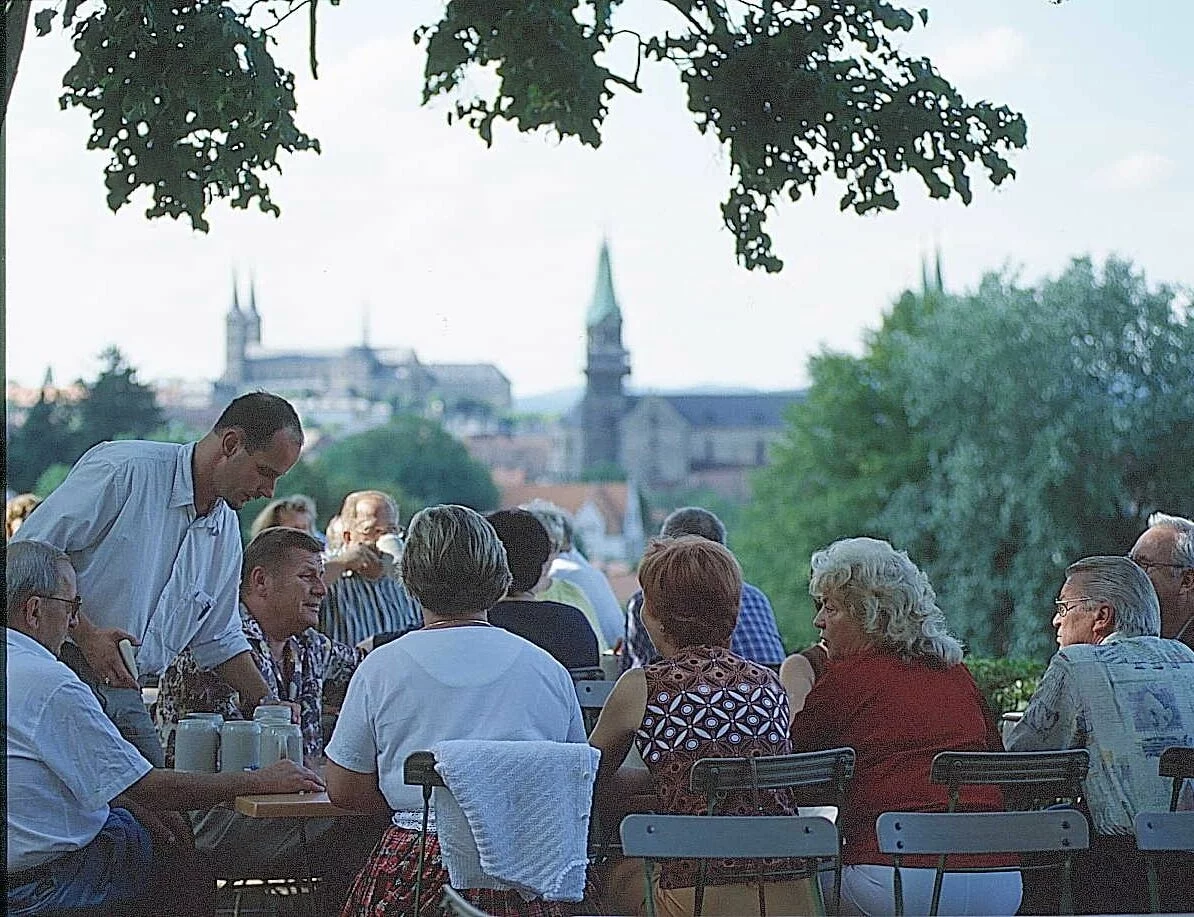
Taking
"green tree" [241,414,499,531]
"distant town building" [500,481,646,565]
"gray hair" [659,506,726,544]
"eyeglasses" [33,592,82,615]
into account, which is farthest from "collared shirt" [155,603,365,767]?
"distant town building" [500,481,646,565]

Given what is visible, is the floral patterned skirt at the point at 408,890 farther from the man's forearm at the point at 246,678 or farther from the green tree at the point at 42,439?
the green tree at the point at 42,439

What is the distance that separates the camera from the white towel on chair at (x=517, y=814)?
3211 millimetres

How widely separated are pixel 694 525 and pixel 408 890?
10.3ft

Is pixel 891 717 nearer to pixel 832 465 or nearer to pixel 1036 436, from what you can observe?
pixel 1036 436

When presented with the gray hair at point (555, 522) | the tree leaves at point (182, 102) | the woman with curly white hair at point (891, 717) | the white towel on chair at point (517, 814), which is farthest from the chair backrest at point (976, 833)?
the gray hair at point (555, 522)

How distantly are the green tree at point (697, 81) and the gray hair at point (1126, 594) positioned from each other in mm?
1053

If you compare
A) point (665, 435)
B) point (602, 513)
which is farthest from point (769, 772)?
point (665, 435)

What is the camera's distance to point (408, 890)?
3.43 m

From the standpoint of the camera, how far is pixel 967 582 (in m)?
33.2

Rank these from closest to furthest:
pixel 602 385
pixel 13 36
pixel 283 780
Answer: pixel 13 36 < pixel 283 780 < pixel 602 385

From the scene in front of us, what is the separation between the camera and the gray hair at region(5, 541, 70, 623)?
11.4ft

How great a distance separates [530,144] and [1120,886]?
8.05ft

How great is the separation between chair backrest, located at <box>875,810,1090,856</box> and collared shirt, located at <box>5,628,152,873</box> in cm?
149

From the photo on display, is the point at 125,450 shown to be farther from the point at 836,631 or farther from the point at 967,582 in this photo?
the point at 967,582
